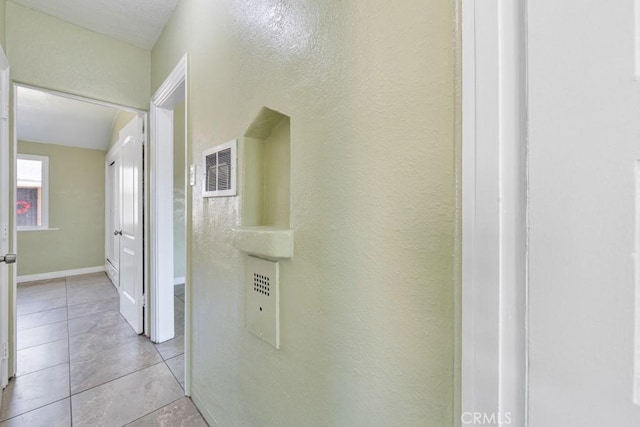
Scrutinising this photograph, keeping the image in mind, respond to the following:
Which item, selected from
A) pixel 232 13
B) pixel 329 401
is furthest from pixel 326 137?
pixel 232 13

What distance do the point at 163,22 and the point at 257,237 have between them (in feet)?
6.62

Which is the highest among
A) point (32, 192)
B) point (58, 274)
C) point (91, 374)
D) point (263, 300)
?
point (32, 192)

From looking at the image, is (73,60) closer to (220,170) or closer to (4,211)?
(4,211)

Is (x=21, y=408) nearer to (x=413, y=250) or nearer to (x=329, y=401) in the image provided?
(x=329, y=401)

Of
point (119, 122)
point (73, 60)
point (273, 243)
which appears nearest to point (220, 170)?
point (273, 243)

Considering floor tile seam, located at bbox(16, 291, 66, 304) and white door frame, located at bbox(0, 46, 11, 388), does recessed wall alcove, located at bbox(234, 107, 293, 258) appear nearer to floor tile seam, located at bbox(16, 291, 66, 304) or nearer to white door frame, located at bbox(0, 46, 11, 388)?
white door frame, located at bbox(0, 46, 11, 388)

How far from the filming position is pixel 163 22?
75.4 inches

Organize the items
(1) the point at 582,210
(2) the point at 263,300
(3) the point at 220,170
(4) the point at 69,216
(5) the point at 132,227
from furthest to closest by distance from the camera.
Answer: (4) the point at 69,216 < (5) the point at 132,227 < (3) the point at 220,170 < (2) the point at 263,300 < (1) the point at 582,210

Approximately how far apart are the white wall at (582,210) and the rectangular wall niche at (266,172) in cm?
77

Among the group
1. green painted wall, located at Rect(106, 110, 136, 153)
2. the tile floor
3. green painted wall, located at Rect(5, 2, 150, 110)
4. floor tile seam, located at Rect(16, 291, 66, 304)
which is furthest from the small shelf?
floor tile seam, located at Rect(16, 291, 66, 304)

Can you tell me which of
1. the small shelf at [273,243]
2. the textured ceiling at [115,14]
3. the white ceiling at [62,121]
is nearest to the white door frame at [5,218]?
the textured ceiling at [115,14]

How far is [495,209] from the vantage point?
0.41 meters

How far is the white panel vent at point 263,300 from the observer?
934 mm

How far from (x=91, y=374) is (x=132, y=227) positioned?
4.00ft
